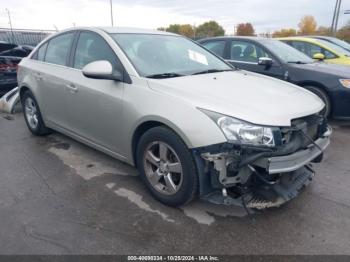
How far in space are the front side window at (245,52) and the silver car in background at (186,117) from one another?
2.47 metres

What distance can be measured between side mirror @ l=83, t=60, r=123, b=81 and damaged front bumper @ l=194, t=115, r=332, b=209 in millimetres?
1209

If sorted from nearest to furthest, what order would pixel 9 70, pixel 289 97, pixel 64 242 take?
pixel 64 242, pixel 289 97, pixel 9 70

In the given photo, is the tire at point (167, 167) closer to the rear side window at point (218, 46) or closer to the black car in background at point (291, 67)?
the black car in background at point (291, 67)

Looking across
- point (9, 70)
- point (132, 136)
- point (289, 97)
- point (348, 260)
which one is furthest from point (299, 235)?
point (9, 70)

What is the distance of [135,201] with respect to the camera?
10.0 feet

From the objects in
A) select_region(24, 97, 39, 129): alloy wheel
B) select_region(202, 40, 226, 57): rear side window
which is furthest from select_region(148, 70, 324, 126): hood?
select_region(202, 40, 226, 57): rear side window

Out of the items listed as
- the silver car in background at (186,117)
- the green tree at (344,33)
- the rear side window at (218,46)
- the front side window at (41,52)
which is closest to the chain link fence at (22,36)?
the rear side window at (218,46)

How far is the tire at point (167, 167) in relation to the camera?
2.59 metres

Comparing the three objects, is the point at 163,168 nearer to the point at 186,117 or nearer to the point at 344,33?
the point at 186,117

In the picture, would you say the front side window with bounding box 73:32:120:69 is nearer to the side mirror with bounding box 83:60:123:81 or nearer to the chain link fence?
the side mirror with bounding box 83:60:123:81

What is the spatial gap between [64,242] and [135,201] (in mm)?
804

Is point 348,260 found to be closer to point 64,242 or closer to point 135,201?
point 135,201

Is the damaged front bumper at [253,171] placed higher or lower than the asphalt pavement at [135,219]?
higher

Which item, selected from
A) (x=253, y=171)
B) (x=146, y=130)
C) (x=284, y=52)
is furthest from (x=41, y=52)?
(x=284, y=52)
